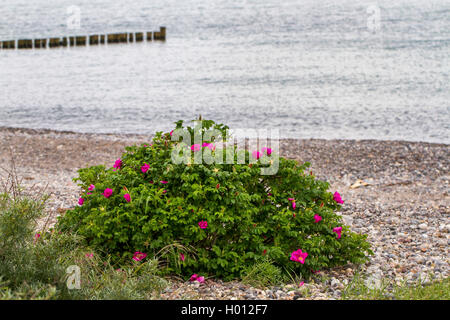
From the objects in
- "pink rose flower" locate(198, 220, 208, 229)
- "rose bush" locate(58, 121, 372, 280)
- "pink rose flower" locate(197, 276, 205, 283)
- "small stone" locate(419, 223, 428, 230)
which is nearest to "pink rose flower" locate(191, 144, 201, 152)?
"rose bush" locate(58, 121, 372, 280)

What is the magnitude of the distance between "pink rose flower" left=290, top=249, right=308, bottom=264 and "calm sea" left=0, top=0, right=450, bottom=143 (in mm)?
9680

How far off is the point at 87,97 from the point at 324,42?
63.5 feet

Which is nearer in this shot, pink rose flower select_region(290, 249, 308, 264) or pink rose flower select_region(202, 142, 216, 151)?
pink rose flower select_region(290, 249, 308, 264)

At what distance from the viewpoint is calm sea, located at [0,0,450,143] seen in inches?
644

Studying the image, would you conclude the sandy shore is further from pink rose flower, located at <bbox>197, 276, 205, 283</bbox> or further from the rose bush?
the rose bush

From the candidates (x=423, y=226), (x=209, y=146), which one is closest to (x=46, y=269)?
(x=209, y=146)

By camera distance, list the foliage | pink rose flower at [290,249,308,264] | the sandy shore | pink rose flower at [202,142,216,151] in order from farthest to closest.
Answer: the sandy shore
pink rose flower at [202,142,216,151]
pink rose flower at [290,249,308,264]
the foliage

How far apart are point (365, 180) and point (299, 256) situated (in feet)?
17.5

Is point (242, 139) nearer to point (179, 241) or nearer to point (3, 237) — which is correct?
point (179, 241)

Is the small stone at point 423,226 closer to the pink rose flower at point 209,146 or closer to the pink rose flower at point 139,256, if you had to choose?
the pink rose flower at point 209,146

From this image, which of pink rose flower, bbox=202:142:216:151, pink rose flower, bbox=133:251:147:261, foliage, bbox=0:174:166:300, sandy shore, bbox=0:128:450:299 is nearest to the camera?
foliage, bbox=0:174:166:300

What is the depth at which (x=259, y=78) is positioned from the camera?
23641 millimetres

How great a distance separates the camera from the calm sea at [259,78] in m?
16.4

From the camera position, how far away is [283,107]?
59.0ft
